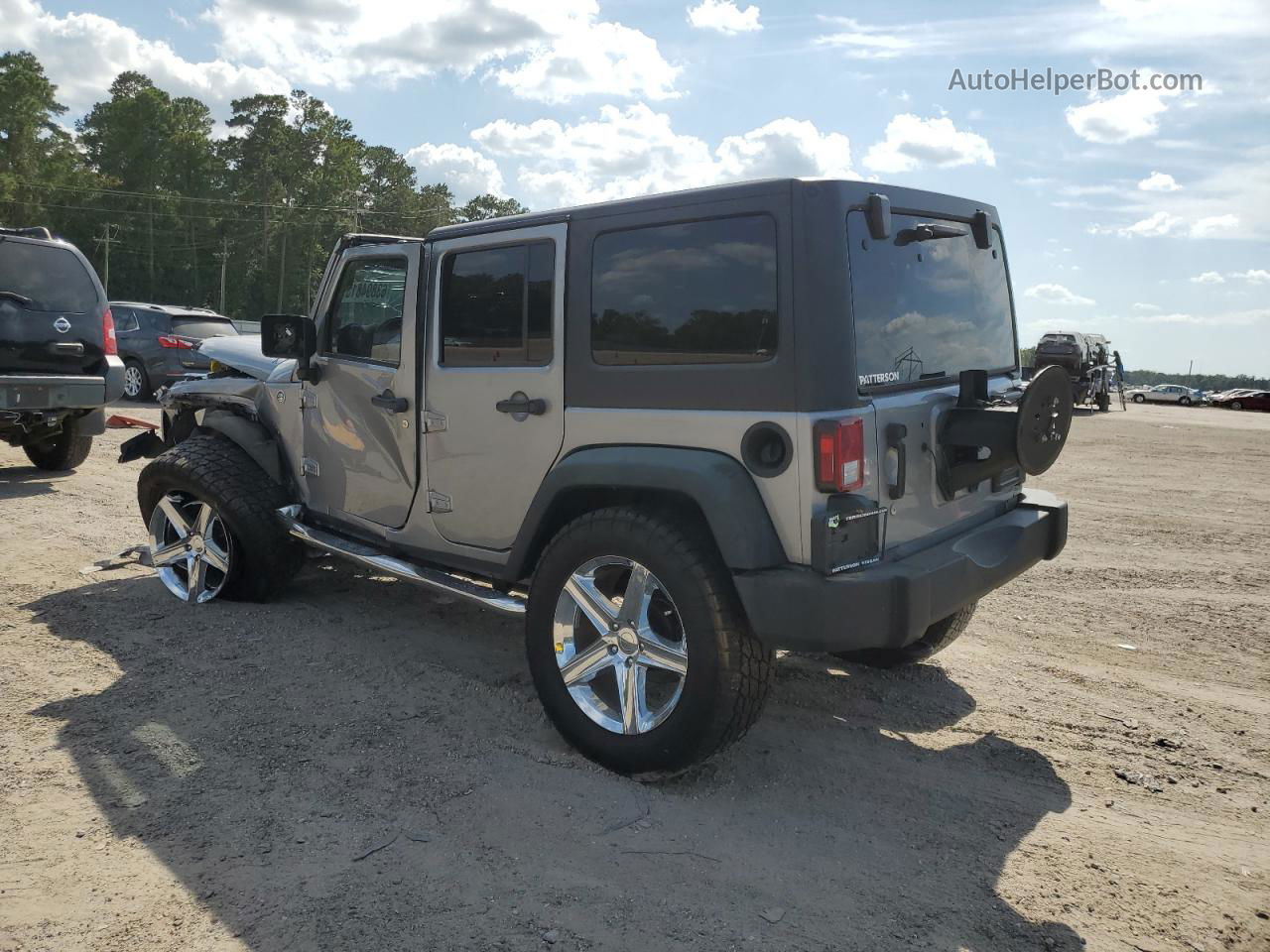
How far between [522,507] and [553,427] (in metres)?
0.40

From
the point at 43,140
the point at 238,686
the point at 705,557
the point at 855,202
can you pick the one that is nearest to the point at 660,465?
the point at 705,557

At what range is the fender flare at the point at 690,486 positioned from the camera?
124 inches

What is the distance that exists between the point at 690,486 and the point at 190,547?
3.42m

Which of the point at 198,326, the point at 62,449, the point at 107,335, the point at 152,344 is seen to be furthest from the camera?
the point at 198,326

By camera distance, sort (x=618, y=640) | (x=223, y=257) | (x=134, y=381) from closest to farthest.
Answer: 1. (x=618, y=640)
2. (x=134, y=381)
3. (x=223, y=257)

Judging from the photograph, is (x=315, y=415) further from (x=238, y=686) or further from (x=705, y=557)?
(x=705, y=557)

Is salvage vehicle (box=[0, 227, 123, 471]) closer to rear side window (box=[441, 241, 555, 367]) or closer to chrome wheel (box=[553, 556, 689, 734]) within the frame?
rear side window (box=[441, 241, 555, 367])

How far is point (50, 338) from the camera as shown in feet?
27.0

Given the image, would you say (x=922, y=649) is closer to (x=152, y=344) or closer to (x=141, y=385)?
(x=152, y=344)

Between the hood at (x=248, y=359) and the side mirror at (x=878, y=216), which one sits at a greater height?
the side mirror at (x=878, y=216)

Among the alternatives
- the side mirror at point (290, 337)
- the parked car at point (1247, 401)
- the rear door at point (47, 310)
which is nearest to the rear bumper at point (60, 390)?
the rear door at point (47, 310)

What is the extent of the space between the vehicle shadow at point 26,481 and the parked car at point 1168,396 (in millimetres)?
54493

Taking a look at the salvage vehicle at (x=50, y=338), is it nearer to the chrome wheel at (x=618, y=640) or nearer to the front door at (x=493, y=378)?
the front door at (x=493, y=378)

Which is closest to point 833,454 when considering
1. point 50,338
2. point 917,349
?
point 917,349
